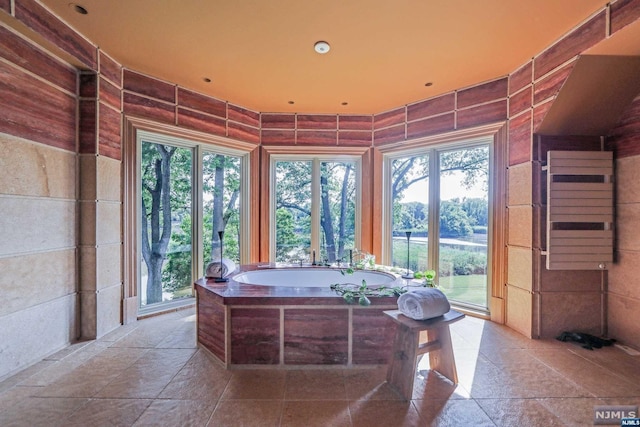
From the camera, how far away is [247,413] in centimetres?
167

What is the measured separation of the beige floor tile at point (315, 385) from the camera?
1.83 metres

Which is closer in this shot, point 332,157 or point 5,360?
point 5,360

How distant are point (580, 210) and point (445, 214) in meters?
1.27

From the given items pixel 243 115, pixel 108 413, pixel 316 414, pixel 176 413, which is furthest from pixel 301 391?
pixel 243 115

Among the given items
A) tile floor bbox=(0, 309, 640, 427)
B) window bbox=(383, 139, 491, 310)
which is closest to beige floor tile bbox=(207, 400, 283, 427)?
tile floor bbox=(0, 309, 640, 427)

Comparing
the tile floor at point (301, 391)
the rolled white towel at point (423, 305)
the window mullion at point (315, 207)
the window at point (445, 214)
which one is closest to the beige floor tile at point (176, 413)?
the tile floor at point (301, 391)

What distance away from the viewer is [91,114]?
261cm

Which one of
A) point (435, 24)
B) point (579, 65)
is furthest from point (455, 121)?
point (435, 24)

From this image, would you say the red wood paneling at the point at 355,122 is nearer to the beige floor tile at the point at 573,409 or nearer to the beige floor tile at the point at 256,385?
the beige floor tile at the point at 256,385

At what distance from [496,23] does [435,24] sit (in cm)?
47

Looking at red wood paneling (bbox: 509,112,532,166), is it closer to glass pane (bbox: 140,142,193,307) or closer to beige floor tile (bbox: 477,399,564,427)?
beige floor tile (bbox: 477,399,564,427)

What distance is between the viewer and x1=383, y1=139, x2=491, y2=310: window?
3.32m

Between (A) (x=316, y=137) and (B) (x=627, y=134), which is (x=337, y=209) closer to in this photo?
(A) (x=316, y=137)

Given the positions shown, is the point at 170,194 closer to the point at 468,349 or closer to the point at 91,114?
the point at 91,114
